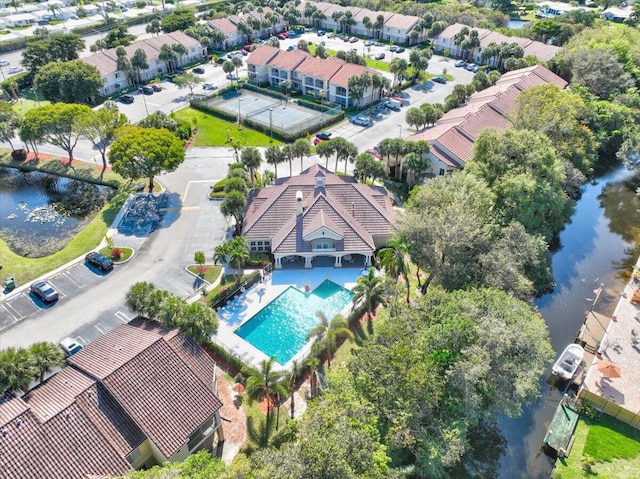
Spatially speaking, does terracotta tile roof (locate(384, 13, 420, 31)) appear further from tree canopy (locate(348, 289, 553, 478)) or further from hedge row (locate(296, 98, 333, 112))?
tree canopy (locate(348, 289, 553, 478))

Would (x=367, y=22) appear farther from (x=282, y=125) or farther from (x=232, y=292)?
(x=232, y=292)

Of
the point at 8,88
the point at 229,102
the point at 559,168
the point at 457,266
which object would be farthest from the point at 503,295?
the point at 8,88

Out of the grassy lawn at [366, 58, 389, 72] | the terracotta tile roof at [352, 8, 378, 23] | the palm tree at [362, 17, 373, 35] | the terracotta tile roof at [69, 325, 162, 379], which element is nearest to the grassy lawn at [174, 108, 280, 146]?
the grassy lawn at [366, 58, 389, 72]

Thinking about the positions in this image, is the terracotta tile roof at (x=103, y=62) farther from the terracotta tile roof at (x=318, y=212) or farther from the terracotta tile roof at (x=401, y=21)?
the terracotta tile roof at (x=401, y=21)

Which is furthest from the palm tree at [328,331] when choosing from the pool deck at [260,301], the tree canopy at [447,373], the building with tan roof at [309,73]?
the building with tan roof at [309,73]

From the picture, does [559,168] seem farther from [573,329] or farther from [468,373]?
[468,373]

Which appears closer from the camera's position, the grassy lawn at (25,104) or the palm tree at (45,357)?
the palm tree at (45,357)

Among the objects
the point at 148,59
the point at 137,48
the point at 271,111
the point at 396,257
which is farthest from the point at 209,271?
the point at 137,48
